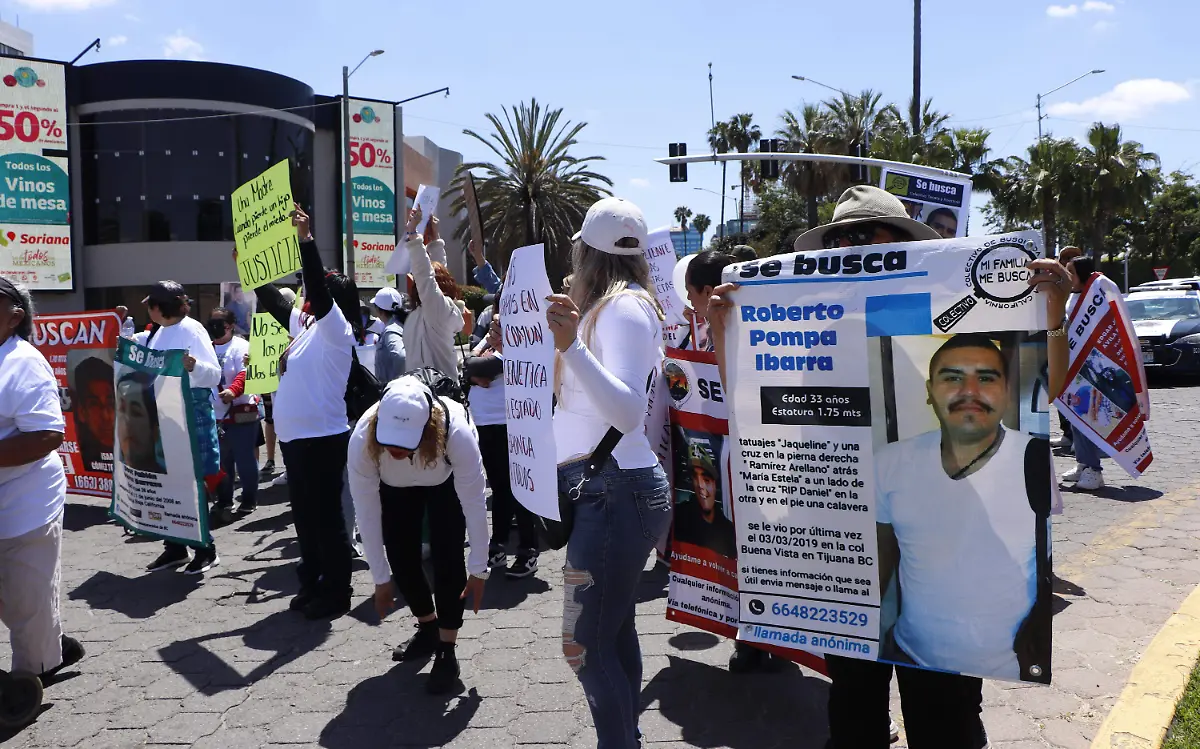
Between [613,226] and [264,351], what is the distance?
4.67 meters

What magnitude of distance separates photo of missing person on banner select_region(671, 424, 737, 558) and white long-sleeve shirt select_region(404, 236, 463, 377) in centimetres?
221

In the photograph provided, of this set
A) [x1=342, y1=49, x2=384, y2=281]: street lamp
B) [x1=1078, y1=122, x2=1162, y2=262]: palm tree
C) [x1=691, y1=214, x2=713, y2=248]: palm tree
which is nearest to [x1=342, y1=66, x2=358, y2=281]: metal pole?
[x1=342, y1=49, x2=384, y2=281]: street lamp

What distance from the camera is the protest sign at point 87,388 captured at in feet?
25.7

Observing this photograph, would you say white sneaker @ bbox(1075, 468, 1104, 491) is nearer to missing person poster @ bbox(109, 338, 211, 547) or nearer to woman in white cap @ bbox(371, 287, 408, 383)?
woman in white cap @ bbox(371, 287, 408, 383)

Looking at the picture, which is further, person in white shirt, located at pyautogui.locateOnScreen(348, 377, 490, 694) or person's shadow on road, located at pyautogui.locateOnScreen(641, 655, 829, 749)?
person in white shirt, located at pyautogui.locateOnScreen(348, 377, 490, 694)

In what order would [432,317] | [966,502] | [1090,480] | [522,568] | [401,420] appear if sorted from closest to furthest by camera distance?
[966,502]
[401,420]
[432,317]
[522,568]
[1090,480]

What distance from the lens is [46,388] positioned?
13.1 feet

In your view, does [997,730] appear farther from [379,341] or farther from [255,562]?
[255,562]

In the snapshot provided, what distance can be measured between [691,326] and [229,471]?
18.7 feet

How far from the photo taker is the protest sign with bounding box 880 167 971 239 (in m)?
7.16

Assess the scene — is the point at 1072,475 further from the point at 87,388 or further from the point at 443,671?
the point at 87,388

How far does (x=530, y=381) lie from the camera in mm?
2699

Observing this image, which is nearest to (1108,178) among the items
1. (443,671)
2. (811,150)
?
(811,150)

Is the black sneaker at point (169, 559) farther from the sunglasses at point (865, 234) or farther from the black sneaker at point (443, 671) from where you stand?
the sunglasses at point (865, 234)
